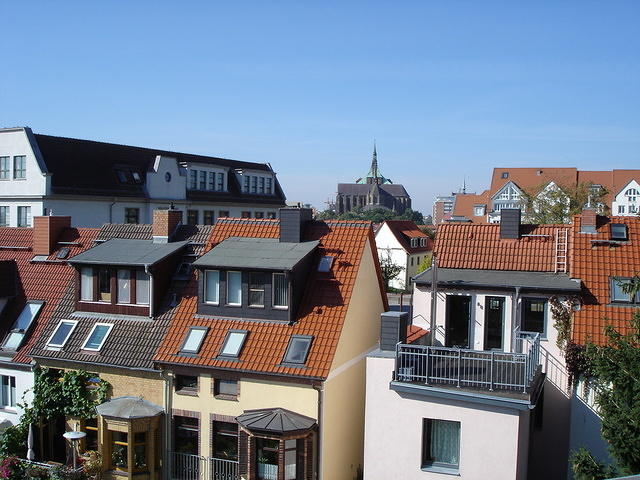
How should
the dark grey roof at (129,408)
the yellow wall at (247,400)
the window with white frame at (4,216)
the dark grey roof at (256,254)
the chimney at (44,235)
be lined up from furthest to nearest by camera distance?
the window with white frame at (4,216), the chimney at (44,235), the dark grey roof at (256,254), the dark grey roof at (129,408), the yellow wall at (247,400)

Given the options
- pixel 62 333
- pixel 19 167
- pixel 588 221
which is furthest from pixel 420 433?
pixel 19 167

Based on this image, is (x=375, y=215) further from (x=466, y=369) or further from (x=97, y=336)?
(x=466, y=369)

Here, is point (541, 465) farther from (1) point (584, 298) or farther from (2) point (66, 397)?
(2) point (66, 397)

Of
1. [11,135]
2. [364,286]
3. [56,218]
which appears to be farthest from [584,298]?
[11,135]

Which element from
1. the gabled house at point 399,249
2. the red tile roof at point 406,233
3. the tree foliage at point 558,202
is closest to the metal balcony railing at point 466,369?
the tree foliage at point 558,202

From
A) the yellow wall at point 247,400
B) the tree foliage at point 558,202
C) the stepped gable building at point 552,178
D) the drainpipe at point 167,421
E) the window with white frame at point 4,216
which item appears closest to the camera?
the yellow wall at point 247,400

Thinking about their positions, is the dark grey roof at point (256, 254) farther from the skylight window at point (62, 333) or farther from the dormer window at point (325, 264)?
the skylight window at point (62, 333)

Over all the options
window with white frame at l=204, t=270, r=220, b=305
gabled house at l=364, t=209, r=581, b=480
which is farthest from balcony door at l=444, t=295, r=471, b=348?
window with white frame at l=204, t=270, r=220, b=305

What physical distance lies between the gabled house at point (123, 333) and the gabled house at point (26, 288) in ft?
1.47

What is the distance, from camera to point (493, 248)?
895 inches

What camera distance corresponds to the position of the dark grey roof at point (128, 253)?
21.4 meters

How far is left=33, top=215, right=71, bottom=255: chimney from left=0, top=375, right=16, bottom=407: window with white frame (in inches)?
194

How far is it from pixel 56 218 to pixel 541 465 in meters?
18.7

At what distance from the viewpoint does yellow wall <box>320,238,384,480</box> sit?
1836 cm
